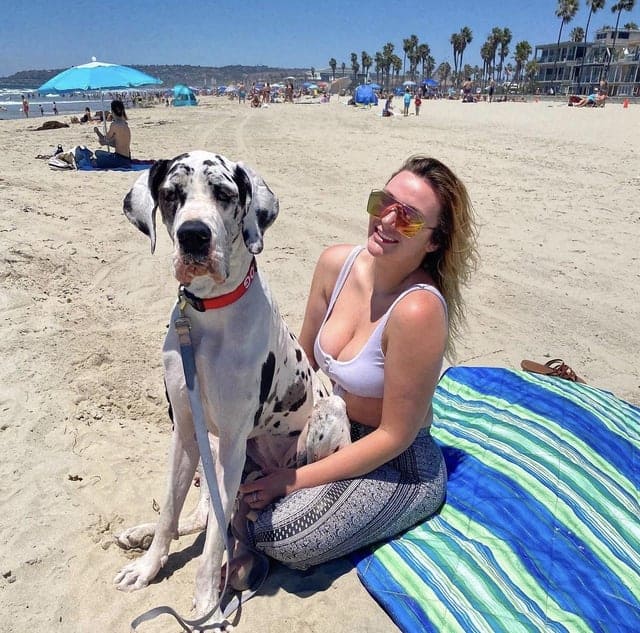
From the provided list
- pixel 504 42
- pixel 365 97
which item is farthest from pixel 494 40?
pixel 365 97

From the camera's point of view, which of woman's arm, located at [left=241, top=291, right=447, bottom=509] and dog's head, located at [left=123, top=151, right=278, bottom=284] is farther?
woman's arm, located at [left=241, top=291, right=447, bottom=509]

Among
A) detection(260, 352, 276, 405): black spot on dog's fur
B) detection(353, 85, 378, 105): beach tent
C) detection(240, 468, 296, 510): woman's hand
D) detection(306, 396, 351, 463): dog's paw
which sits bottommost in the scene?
detection(240, 468, 296, 510): woman's hand

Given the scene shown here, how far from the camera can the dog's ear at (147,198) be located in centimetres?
252

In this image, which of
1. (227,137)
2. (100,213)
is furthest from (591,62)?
(100,213)

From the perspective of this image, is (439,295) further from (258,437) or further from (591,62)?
(591,62)

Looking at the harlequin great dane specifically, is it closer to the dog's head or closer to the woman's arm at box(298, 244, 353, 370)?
the dog's head

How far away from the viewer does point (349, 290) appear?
3391mm

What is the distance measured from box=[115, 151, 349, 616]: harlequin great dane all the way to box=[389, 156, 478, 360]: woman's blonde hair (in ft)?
2.94

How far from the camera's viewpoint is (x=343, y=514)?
2.88 m

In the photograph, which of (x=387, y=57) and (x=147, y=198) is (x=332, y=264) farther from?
(x=387, y=57)

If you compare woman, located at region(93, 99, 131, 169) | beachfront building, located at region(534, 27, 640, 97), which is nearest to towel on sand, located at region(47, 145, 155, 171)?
woman, located at region(93, 99, 131, 169)

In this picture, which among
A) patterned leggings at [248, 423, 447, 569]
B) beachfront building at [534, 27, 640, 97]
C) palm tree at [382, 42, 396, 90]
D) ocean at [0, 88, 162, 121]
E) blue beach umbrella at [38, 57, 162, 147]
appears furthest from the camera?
palm tree at [382, 42, 396, 90]

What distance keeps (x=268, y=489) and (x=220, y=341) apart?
966 mm

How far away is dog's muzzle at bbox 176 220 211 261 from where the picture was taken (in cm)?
227
